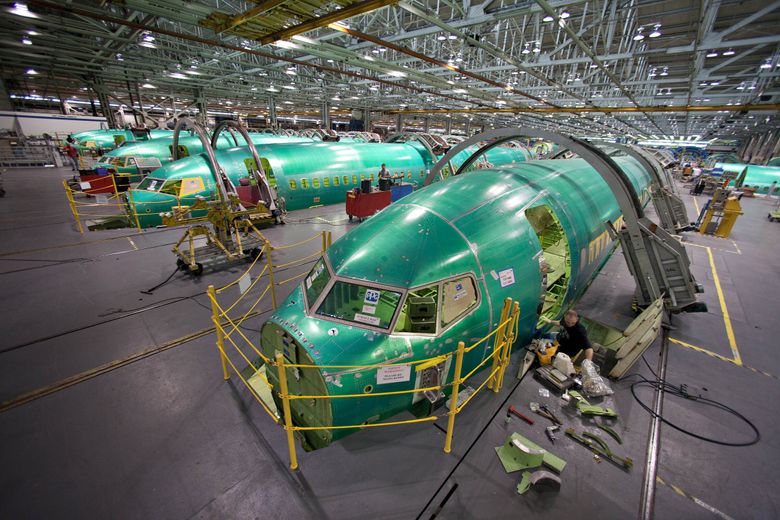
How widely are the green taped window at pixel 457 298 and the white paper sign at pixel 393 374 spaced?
37.2 inches

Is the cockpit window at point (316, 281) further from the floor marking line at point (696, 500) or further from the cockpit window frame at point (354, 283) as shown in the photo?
the floor marking line at point (696, 500)

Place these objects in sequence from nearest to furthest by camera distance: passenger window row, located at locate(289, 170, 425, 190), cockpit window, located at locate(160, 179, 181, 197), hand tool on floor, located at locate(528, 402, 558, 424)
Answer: hand tool on floor, located at locate(528, 402, 558, 424) < cockpit window, located at locate(160, 179, 181, 197) < passenger window row, located at locate(289, 170, 425, 190)

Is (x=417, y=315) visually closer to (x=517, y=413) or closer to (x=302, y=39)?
(x=517, y=413)

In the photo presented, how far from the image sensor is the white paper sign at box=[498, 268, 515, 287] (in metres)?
5.93

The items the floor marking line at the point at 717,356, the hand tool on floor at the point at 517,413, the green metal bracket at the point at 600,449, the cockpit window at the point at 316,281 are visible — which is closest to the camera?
the green metal bracket at the point at 600,449

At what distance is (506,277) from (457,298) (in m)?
1.26

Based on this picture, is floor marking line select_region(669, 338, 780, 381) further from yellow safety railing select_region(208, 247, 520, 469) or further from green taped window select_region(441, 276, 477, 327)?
green taped window select_region(441, 276, 477, 327)

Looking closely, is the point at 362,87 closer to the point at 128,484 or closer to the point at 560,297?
the point at 560,297

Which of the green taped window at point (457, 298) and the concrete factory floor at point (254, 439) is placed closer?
the concrete factory floor at point (254, 439)

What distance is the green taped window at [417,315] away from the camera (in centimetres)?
495

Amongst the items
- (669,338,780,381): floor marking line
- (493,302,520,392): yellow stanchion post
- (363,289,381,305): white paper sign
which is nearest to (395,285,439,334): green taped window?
(363,289,381,305): white paper sign

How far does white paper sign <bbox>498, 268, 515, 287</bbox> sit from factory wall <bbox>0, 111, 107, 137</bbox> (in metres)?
57.9

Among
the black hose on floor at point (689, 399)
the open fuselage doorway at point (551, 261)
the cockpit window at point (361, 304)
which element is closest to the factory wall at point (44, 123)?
the cockpit window at point (361, 304)

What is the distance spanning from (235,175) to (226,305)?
415 inches
